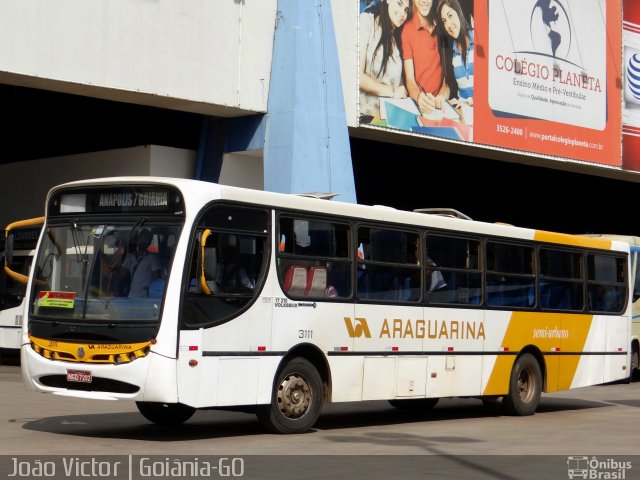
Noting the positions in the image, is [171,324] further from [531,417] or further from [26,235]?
[26,235]

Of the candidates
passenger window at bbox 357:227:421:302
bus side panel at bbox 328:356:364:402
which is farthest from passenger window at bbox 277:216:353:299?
bus side panel at bbox 328:356:364:402

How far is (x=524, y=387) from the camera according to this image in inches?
678

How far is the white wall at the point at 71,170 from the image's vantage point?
92.4 ft

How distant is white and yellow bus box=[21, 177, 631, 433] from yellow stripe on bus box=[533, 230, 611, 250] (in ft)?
2.47

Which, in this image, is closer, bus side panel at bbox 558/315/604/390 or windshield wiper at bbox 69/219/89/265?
windshield wiper at bbox 69/219/89/265

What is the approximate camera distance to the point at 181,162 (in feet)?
94.0

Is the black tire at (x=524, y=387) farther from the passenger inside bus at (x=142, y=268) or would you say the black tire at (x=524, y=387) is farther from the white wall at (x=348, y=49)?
the white wall at (x=348, y=49)

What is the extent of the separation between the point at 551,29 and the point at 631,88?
4.27 m

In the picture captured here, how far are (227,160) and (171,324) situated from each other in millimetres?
16837

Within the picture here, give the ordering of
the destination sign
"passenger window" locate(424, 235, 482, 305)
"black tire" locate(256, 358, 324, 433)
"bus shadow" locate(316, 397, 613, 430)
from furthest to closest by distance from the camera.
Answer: "passenger window" locate(424, 235, 482, 305)
"bus shadow" locate(316, 397, 613, 430)
"black tire" locate(256, 358, 324, 433)
the destination sign

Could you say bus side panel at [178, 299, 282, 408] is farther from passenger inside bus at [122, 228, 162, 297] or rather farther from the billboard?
the billboard

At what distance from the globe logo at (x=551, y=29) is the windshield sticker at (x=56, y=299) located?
76.3 feet

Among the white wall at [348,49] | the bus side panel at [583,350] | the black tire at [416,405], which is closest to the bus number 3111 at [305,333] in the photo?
the black tire at [416,405]

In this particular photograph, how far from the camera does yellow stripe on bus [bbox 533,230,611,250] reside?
57.5ft
